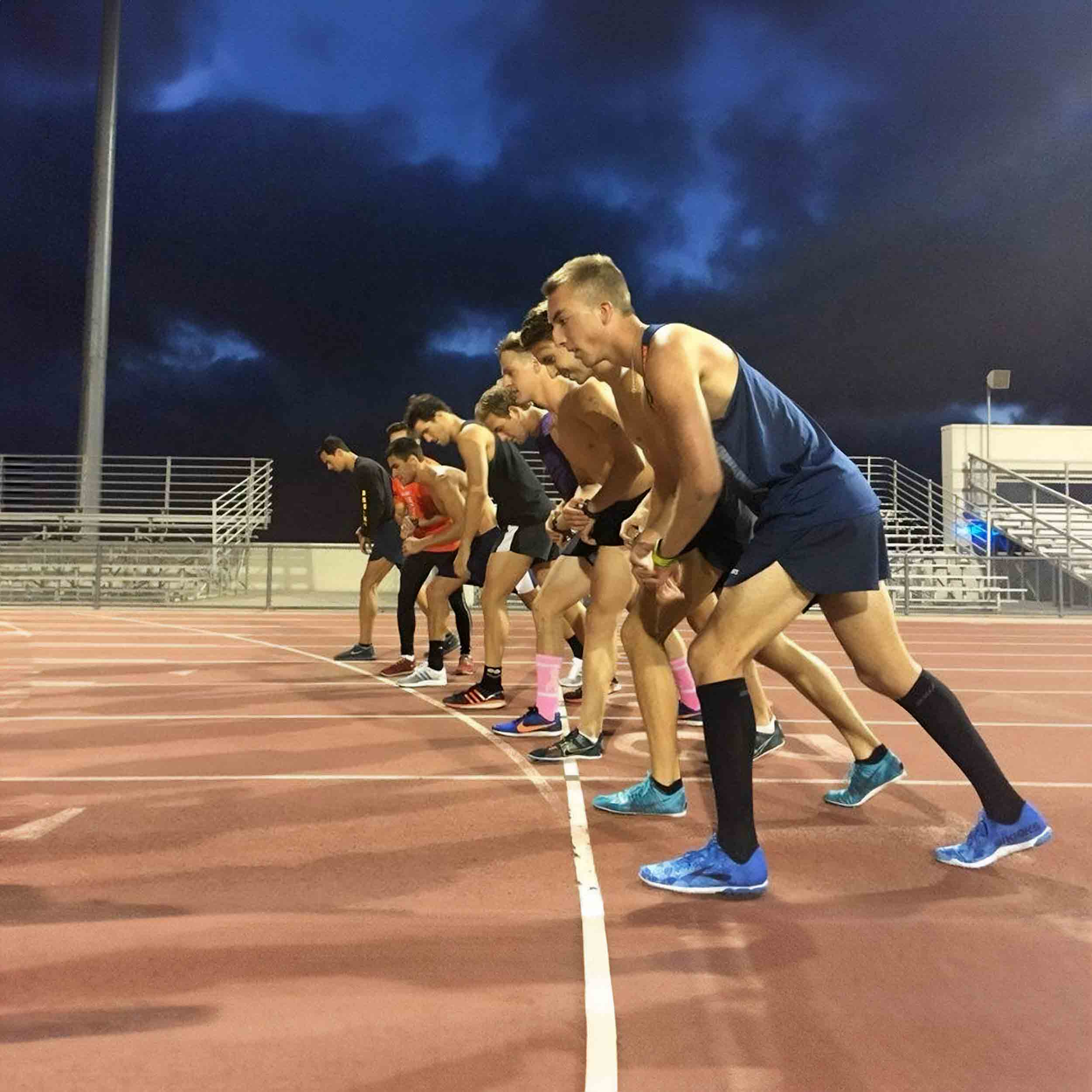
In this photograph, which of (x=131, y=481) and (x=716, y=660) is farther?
(x=131, y=481)

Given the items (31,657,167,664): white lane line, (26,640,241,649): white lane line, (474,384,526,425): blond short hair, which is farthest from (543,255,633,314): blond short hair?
(26,640,241,649): white lane line

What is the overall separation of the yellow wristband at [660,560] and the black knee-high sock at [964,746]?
84 cm

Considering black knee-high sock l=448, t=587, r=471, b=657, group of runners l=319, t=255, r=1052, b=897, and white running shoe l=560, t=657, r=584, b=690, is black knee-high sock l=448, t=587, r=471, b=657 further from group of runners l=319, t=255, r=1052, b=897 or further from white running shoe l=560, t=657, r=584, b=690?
group of runners l=319, t=255, r=1052, b=897

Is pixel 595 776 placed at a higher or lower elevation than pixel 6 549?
lower

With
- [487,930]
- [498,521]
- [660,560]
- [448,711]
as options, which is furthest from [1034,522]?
[487,930]

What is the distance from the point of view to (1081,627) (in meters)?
14.4

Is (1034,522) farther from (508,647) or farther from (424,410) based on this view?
(424,410)

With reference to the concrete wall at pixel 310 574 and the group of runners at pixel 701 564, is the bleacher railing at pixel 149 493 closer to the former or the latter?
the concrete wall at pixel 310 574

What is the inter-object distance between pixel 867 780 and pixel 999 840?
30.0 inches

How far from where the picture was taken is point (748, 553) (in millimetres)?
2762

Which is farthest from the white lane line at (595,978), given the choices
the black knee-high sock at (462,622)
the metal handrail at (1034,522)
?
the metal handrail at (1034,522)

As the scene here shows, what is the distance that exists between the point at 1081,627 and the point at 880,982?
47.3 ft

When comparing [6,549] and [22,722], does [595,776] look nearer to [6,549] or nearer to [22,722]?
[22,722]

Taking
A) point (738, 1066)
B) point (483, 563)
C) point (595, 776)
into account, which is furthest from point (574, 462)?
point (738, 1066)
